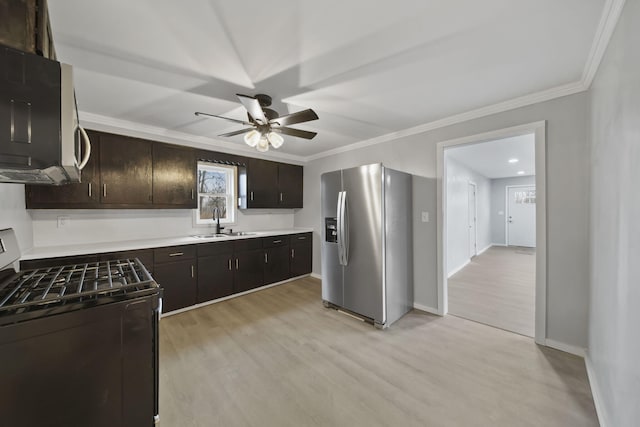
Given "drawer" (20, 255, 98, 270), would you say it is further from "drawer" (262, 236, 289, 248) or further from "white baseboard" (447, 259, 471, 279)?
"white baseboard" (447, 259, 471, 279)

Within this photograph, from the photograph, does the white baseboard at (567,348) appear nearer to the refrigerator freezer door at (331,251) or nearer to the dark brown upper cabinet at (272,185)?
the refrigerator freezer door at (331,251)

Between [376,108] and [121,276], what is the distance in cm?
267

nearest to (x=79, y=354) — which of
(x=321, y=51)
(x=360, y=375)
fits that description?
(x=360, y=375)

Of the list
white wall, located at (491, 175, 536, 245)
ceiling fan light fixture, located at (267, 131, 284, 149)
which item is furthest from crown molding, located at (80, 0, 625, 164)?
white wall, located at (491, 175, 536, 245)

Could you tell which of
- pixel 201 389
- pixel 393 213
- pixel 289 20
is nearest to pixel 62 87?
pixel 289 20

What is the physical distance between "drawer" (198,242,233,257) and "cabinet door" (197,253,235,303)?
0.15 feet

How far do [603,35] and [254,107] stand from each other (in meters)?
2.40

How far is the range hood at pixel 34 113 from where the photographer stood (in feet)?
2.55

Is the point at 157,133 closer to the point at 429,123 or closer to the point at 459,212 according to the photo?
the point at 429,123

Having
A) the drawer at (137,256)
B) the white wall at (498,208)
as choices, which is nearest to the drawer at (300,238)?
the drawer at (137,256)

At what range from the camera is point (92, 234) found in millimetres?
3076

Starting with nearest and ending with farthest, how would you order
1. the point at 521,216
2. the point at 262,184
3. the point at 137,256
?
the point at 137,256, the point at 262,184, the point at 521,216

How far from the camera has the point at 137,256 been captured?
9.29 ft

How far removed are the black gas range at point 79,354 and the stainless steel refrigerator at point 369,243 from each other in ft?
7.26
